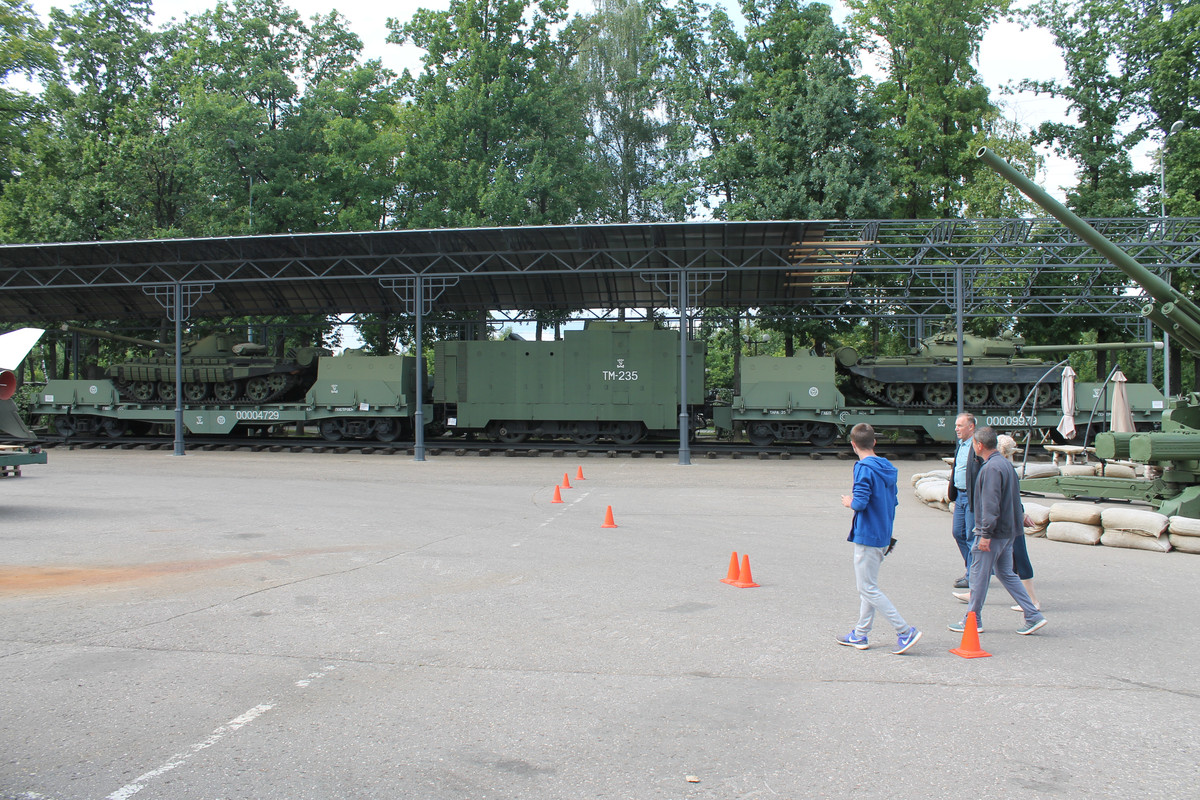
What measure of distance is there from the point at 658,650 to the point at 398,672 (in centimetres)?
173

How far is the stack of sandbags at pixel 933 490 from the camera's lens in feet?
41.2

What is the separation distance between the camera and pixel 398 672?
508 centimetres

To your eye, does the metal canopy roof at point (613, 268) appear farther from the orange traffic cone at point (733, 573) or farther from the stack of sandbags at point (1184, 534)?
the orange traffic cone at point (733, 573)

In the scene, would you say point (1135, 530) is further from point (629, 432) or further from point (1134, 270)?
point (629, 432)

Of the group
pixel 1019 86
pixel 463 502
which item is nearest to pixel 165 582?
pixel 463 502

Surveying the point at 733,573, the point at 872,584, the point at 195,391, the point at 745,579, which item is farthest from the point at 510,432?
the point at 872,584

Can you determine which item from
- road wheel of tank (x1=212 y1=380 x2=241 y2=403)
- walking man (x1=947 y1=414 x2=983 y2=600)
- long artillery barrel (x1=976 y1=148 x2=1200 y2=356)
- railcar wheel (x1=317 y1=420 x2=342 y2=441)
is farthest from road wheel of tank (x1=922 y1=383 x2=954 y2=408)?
road wheel of tank (x1=212 y1=380 x2=241 y2=403)

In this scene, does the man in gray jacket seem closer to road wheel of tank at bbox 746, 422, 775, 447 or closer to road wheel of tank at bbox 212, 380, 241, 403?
road wheel of tank at bbox 746, 422, 775, 447

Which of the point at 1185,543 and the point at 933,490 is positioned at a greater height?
the point at 933,490

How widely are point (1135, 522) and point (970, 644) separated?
531cm

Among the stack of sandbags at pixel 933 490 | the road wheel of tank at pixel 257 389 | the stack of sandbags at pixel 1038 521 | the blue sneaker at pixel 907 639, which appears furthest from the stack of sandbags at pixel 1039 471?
the road wheel of tank at pixel 257 389

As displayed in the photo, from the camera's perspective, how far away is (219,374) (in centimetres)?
2570

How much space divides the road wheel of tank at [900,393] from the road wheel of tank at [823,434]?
1.80 meters

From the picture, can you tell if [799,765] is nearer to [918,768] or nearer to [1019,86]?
[918,768]
